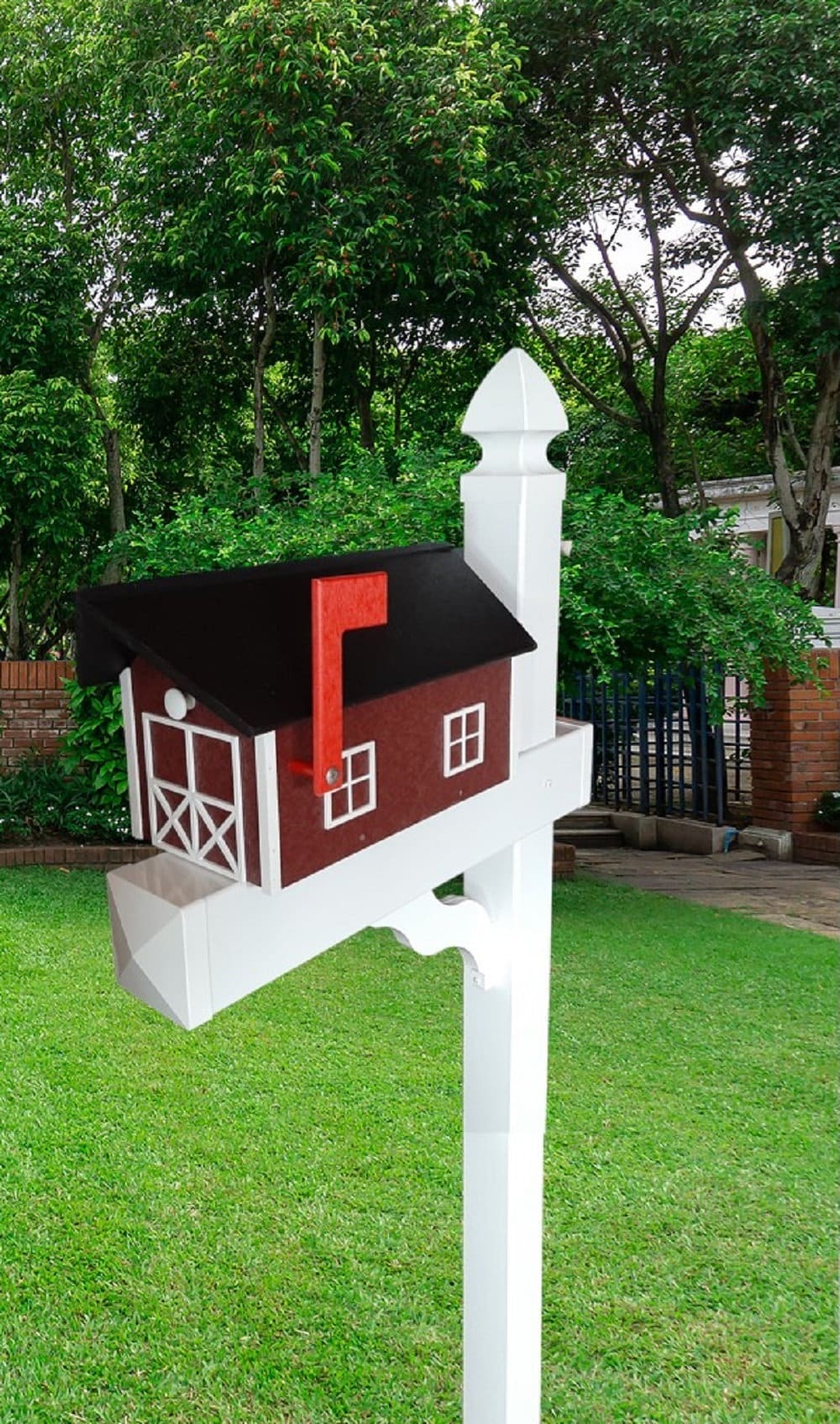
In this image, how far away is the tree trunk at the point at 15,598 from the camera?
7016 mm

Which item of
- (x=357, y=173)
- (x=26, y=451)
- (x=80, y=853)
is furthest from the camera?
(x=26, y=451)

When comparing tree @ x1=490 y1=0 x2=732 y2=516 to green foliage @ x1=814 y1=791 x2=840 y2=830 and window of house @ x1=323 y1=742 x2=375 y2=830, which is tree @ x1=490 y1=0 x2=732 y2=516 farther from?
window of house @ x1=323 y1=742 x2=375 y2=830

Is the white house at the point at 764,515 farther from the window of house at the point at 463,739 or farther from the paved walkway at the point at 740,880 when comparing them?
the window of house at the point at 463,739

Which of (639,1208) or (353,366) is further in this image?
(353,366)

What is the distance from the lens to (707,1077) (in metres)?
2.62

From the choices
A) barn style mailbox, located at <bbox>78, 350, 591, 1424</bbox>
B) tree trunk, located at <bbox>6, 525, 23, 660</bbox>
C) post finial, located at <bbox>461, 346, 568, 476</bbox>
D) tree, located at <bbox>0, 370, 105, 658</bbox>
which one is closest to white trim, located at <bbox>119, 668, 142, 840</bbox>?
barn style mailbox, located at <bbox>78, 350, 591, 1424</bbox>

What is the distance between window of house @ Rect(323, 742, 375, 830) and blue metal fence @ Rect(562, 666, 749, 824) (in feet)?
17.2

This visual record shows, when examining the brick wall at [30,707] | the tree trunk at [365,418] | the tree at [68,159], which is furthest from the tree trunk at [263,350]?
the brick wall at [30,707]

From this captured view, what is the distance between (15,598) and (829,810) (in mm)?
5319

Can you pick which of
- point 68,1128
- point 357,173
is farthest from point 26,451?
point 68,1128

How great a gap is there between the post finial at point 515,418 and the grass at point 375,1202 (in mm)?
1396

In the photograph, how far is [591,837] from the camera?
616 centimetres

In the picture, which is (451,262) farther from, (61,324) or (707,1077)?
(707,1077)

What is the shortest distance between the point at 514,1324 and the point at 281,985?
2616 millimetres
